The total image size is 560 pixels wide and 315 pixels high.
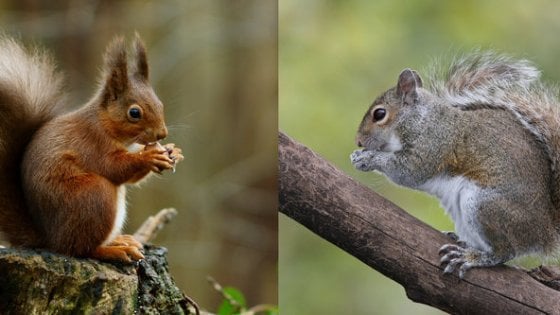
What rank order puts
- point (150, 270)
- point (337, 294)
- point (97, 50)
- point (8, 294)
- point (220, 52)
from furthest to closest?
point (220, 52)
point (97, 50)
point (337, 294)
point (150, 270)
point (8, 294)

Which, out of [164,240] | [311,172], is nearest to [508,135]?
[311,172]

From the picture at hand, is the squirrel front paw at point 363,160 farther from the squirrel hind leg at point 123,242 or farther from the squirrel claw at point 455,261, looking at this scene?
the squirrel hind leg at point 123,242

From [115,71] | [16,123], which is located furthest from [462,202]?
[16,123]

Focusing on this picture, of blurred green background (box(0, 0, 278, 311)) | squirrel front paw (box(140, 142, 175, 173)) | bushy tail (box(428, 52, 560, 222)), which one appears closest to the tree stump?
squirrel front paw (box(140, 142, 175, 173))

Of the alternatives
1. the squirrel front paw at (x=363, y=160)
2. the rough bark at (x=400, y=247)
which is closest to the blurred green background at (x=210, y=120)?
the squirrel front paw at (x=363, y=160)

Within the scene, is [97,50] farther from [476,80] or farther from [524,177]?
[524,177]

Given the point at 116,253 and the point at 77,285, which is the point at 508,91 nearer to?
the point at 116,253
